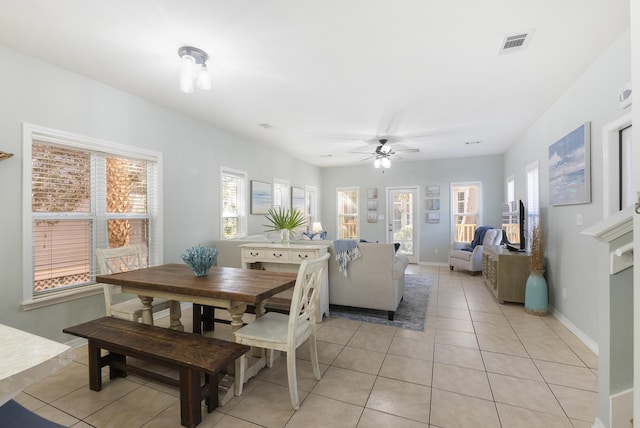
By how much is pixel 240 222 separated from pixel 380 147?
111 inches

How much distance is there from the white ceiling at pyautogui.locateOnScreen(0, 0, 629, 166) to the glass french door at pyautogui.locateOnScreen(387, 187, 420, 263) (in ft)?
11.7

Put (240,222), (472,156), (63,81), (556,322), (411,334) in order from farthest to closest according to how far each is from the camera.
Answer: (472,156)
(240,222)
(556,322)
(411,334)
(63,81)

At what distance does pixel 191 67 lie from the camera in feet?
7.55

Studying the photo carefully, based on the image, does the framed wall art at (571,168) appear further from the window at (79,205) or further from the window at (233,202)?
the window at (79,205)

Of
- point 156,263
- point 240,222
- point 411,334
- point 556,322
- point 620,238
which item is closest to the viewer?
point 620,238

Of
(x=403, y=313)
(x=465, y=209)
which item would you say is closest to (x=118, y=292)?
(x=403, y=313)

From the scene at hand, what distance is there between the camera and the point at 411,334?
120 inches

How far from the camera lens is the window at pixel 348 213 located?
809cm

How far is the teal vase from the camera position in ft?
11.6

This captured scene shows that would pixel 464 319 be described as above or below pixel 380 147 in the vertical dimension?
below

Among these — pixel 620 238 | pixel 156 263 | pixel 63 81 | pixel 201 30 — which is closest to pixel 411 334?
pixel 620 238

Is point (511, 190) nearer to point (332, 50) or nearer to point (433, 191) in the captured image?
point (433, 191)

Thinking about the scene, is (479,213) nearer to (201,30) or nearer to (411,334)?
(411,334)

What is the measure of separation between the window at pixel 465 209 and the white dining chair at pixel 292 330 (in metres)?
5.83
